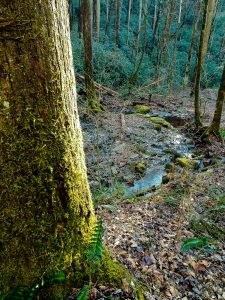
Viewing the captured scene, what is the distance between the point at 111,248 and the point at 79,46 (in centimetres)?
1796

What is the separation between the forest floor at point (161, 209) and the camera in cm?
254

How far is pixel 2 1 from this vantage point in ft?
3.78

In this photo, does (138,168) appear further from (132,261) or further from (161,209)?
(132,261)

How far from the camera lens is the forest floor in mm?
2543

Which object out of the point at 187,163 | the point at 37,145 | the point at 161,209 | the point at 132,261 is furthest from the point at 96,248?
the point at 187,163

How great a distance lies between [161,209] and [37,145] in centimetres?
326

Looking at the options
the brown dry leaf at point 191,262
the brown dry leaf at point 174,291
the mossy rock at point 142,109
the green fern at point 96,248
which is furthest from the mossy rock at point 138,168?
the mossy rock at point 142,109

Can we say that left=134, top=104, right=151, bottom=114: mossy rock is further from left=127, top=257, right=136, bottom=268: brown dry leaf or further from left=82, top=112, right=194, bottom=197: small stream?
left=127, top=257, right=136, bottom=268: brown dry leaf

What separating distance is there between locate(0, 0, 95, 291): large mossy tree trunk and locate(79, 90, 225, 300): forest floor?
63 cm

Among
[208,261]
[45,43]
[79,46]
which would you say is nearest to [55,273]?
[45,43]

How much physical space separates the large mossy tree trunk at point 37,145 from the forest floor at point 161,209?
0.63 metres

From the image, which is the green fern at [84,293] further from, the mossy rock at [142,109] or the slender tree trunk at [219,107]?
the mossy rock at [142,109]

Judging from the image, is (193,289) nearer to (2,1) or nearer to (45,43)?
(45,43)

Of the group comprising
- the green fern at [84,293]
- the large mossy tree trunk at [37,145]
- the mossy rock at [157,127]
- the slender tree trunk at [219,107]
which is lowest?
the mossy rock at [157,127]
